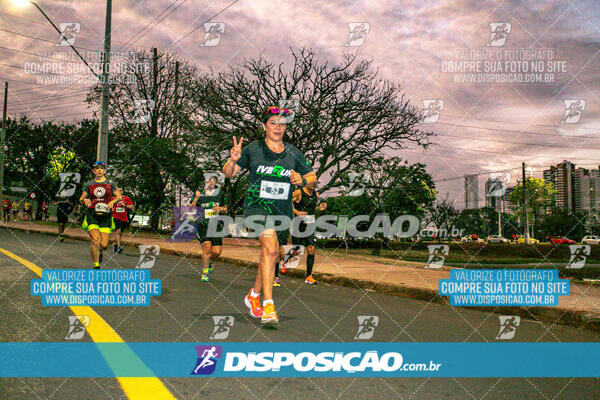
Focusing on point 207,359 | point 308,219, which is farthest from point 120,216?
point 207,359

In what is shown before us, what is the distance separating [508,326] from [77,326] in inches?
183

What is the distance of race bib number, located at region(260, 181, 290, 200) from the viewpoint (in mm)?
4957

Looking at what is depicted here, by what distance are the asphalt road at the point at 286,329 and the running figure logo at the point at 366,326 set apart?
0.22ft

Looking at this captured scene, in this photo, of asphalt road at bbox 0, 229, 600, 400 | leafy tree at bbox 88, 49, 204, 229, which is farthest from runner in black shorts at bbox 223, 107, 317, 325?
leafy tree at bbox 88, 49, 204, 229

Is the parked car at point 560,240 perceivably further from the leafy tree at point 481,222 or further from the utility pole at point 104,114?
the utility pole at point 104,114

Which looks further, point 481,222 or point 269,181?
point 481,222

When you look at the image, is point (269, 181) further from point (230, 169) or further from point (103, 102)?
point (103, 102)

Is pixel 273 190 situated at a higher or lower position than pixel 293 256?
higher

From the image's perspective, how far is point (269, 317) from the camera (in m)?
4.83

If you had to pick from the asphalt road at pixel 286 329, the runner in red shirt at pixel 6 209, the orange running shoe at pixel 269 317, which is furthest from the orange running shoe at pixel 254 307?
the runner in red shirt at pixel 6 209

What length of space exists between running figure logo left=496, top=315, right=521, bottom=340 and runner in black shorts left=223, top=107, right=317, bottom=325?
2344 millimetres

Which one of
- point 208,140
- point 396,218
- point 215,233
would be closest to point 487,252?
point 396,218

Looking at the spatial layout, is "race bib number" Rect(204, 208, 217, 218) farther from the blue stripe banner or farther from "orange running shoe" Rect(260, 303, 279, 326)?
the blue stripe banner

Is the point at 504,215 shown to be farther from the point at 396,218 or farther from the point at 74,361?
the point at 74,361
